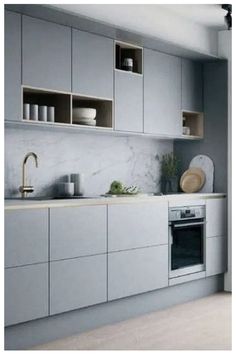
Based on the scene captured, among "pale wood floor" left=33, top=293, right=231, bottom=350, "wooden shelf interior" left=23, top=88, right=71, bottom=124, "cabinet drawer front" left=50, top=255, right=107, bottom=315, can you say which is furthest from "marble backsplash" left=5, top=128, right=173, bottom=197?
"pale wood floor" left=33, top=293, right=231, bottom=350

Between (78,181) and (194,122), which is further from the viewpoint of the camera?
(194,122)

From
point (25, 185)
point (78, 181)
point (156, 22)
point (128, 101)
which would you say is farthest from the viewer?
point (156, 22)

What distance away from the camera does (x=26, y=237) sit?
3.92 m

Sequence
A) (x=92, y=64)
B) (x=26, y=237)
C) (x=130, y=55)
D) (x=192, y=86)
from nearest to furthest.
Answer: (x=26, y=237), (x=92, y=64), (x=130, y=55), (x=192, y=86)

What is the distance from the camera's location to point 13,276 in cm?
383

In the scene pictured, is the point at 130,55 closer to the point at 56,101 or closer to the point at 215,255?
the point at 56,101

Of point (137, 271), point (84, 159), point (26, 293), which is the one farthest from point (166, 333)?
point (84, 159)

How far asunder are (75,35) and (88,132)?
88cm

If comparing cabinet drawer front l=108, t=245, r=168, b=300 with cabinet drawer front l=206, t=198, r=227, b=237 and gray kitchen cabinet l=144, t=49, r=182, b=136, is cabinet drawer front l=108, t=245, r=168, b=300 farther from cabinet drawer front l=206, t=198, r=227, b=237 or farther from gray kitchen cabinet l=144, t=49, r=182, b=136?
gray kitchen cabinet l=144, t=49, r=182, b=136

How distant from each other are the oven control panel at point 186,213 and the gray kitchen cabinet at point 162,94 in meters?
0.73

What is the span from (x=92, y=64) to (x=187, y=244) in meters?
1.86

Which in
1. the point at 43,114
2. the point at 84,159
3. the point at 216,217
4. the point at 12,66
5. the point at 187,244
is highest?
the point at 12,66

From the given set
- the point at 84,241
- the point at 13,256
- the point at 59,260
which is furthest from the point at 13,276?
the point at 84,241

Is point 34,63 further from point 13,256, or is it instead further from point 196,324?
point 196,324
